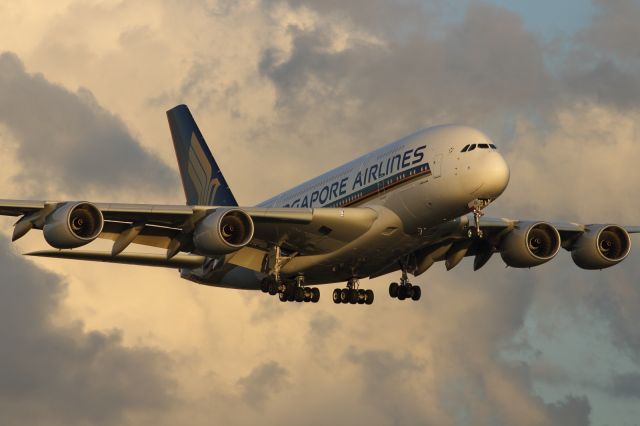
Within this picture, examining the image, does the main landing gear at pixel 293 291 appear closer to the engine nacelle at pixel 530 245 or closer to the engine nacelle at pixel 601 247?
the engine nacelle at pixel 530 245

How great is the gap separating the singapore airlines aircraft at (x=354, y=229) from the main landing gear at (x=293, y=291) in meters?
0.05

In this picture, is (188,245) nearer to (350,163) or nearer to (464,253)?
(350,163)

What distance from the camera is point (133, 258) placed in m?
65.3

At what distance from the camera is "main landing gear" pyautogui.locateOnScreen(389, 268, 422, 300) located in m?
65.4

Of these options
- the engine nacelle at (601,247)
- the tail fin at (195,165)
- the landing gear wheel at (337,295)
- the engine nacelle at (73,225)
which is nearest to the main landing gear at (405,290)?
the landing gear wheel at (337,295)

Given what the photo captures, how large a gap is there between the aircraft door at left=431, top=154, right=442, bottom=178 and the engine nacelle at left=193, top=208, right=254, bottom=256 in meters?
7.27

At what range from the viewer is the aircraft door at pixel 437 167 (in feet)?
185

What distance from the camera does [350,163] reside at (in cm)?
6100

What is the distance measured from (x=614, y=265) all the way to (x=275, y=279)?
15327mm

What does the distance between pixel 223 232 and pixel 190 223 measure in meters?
1.45

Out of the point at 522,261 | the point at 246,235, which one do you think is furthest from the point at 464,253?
the point at 246,235

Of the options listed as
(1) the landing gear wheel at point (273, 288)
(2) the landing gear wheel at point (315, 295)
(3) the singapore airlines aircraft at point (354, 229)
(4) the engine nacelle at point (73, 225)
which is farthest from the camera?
(2) the landing gear wheel at point (315, 295)

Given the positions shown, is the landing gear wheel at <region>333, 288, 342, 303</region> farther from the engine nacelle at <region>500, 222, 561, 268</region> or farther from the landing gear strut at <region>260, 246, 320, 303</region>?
the engine nacelle at <region>500, 222, 561, 268</region>

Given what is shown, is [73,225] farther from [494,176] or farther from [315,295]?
[494,176]
